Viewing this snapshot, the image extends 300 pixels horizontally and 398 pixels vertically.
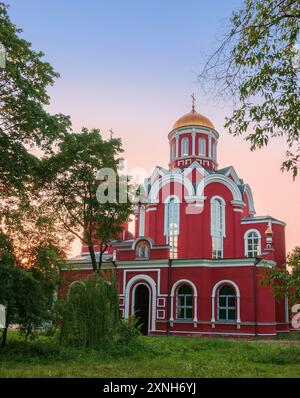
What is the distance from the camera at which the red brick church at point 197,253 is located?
21.8 metres

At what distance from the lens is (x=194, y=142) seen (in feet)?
97.7

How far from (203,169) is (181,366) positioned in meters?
18.1

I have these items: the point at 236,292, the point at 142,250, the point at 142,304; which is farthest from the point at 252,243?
the point at 142,304

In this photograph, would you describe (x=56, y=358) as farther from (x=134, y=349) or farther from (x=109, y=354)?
(x=134, y=349)

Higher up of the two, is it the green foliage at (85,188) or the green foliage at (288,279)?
the green foliage at (85,188)

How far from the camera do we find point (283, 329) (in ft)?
82.7

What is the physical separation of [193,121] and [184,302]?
13073 mm

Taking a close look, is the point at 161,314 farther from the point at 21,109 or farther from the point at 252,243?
the point at 21,109

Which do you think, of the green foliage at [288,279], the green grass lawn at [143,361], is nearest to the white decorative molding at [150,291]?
the green grass lawn at [143,361]

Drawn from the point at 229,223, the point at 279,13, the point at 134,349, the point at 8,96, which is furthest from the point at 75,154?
the point at 279,13

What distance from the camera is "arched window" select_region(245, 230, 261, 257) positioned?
27.3 meters

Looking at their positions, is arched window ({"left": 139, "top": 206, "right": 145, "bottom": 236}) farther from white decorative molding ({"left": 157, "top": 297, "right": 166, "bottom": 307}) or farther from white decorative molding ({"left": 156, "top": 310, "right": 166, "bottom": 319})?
white decorative molding ({"left": 156, "top": 310, "right": 166, "bottom": 319})

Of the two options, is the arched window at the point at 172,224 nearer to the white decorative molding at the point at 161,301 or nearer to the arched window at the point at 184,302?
the arched window at the point at 184,302

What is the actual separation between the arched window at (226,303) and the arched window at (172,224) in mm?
4461
